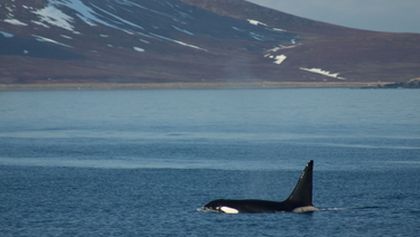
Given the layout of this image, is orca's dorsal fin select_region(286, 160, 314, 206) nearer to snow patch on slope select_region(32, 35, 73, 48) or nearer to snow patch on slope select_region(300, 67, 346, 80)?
snow patch on slope select_region(300, 67, 346, 80)

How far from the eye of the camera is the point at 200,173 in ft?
145

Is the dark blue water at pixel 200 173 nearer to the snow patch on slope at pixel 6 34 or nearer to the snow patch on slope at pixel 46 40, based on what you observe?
the snow patch on slope at pixel 46 40

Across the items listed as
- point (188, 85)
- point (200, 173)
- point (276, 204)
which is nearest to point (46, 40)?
point (188, 85)

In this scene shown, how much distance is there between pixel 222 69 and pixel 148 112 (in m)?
97.9

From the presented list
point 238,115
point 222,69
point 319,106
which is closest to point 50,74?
point 222,69

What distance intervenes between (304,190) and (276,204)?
31.7 inches

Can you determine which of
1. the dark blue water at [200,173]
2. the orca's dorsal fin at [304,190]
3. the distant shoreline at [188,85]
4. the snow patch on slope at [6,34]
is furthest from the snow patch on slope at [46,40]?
the orca's dorsal fin at [304,190]

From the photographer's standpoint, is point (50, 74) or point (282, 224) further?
point (50, 74)

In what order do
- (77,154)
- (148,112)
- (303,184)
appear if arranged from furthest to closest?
1. (148,112)
2. (77,154)
3. (303,184)

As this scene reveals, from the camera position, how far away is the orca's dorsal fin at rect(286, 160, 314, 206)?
107 feet

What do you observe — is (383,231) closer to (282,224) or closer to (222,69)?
(282,224)

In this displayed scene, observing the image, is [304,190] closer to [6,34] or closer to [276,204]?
[276,204]

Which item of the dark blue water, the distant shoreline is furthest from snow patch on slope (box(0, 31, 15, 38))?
the dark blue water

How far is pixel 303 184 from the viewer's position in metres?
32.6
